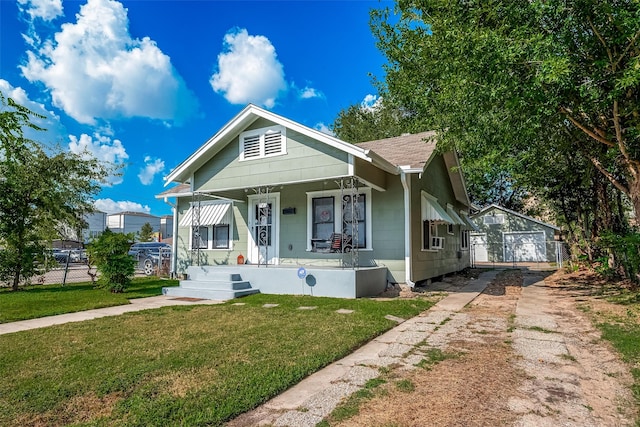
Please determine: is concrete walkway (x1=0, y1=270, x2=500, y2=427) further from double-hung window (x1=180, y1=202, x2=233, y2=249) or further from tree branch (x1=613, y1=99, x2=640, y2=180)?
double-hung window (x1=180, y1=202, x2=233, y2=249)

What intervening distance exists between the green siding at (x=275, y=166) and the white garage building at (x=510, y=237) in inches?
804

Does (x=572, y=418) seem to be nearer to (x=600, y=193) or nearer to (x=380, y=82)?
(x=600, y=193)

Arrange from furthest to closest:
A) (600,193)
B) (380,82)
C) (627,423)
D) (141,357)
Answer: (380,82) < (600,193) < (141,357) < (627,423)

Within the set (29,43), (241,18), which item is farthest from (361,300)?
(29,43)

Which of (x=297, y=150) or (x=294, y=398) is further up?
(x=297, y=150)

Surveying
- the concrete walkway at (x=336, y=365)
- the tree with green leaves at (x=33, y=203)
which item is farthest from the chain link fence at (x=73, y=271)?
the concrete walkway at (x=336, y=365)

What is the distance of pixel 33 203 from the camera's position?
39.9 ft

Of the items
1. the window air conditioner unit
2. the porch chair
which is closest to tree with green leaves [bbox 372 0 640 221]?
the window air conditioner unit

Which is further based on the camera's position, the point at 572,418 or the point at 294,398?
the point at 294,398

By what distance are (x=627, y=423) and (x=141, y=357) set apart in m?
4.75

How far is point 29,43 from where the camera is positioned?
11.5m

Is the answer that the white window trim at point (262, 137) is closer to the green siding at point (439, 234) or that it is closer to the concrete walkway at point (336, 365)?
the green siding at point (439, 234)

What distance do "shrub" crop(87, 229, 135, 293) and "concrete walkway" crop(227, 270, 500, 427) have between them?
8.12 metres

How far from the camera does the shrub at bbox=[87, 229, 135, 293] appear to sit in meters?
10.6
